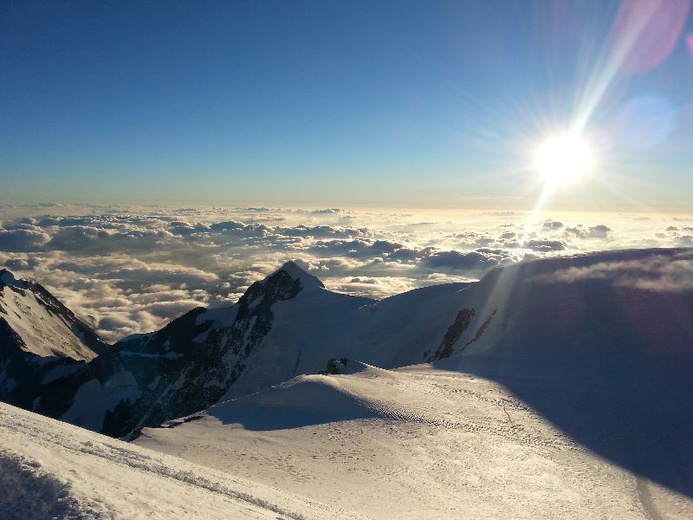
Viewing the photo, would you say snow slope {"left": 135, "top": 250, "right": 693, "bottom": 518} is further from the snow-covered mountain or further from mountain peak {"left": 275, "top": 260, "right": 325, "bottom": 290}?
mountain peak {"left": 275, "top": 260, "right": 325, "bottom": 290}

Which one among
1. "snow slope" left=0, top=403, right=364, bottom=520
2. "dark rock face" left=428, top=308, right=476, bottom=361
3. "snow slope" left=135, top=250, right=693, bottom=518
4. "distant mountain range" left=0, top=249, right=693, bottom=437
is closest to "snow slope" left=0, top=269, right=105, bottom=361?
"distant mountain range" left=0, top=249, right=693, bottom=437

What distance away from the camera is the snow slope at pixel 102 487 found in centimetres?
610

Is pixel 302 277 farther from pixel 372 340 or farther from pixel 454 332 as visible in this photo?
pixel 454 332

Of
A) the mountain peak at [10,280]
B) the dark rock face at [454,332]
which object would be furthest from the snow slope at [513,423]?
the mountain peak at [10,280]

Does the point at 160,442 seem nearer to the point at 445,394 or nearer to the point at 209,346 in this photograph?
the point at 445,394

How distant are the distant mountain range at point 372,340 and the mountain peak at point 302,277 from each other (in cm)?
31

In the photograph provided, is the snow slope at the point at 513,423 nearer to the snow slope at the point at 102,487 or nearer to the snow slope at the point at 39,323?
the snow slope at the point at 102,487

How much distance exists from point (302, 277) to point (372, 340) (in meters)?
33.8

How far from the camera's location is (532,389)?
102 ft

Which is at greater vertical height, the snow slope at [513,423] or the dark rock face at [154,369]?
the snow slope at [513,423]

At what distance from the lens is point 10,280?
→ 176000 mm

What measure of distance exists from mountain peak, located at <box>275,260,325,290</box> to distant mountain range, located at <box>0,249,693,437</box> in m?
0.31

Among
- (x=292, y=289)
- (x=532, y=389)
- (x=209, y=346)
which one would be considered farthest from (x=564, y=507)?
(x=209, y=346)

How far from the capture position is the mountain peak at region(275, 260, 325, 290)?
329 feet
